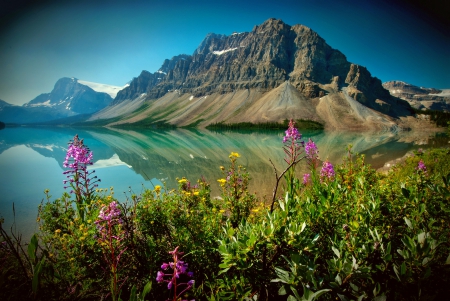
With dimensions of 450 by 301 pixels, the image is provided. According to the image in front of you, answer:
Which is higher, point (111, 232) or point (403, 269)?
point (403, 269)

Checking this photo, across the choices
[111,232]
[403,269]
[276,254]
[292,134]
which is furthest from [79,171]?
[403,269]

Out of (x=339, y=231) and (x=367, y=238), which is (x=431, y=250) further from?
(x=339, y=231)

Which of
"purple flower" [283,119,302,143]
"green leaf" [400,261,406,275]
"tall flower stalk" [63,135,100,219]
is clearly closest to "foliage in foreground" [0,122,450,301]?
"green leaf" [400,261,406,275]

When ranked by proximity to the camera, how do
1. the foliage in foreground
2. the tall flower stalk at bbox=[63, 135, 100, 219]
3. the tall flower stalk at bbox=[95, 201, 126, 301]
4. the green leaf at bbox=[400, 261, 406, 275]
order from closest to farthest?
the green leaf at bbox=[400, 261, 406, 275] → the foliage in foreground → the tall flower stalk at bbox=[95, 201, 126, 301] → the tall flower stalk at bbox=[63, 135, 100, 219]

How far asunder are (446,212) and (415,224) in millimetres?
684

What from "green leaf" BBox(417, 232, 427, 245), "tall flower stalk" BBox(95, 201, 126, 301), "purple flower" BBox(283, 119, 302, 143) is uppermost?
"purple flower" BBox(283, 119, 302, 143)

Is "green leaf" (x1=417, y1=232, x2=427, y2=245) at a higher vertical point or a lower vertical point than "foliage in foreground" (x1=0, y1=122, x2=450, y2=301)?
higher

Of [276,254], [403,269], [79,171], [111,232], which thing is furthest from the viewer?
[79,171]

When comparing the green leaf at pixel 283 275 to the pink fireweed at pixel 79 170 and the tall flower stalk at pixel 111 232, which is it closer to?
the tall flower stalk at pixel 111 232

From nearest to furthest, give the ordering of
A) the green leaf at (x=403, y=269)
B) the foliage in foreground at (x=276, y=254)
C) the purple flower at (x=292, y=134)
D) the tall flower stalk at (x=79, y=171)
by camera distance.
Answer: the green leaf at (x=403, y=269), the foliage in foreground at (x=276, y=254), the purple flower at (x=292, y=134), the tall flower stalk at (x=79, y=171)

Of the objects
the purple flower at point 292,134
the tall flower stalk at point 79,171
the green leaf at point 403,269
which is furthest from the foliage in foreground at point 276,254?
the tall flower stalk at point 79,171

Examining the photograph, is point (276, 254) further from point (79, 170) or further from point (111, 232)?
point (79, 170)

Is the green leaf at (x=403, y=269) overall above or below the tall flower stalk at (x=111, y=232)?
above

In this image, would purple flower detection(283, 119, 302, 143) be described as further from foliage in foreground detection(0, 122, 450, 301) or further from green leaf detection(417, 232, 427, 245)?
green leaf detection(417, 232, 427, 245)
